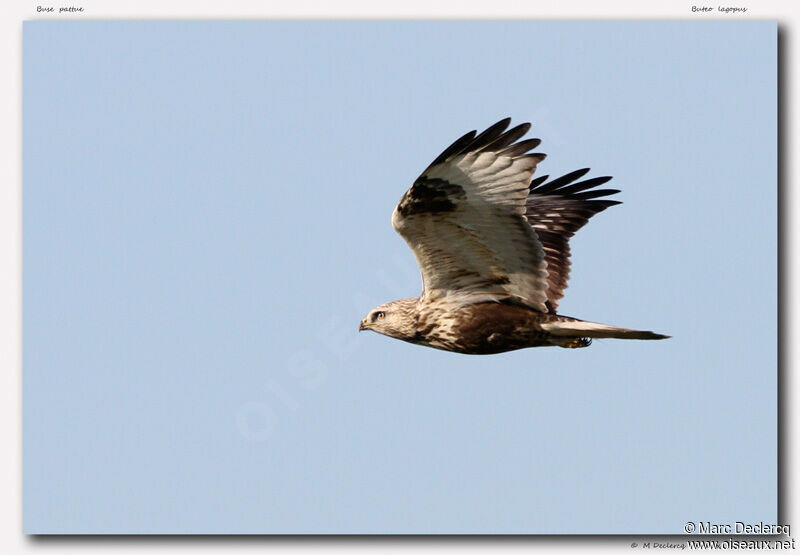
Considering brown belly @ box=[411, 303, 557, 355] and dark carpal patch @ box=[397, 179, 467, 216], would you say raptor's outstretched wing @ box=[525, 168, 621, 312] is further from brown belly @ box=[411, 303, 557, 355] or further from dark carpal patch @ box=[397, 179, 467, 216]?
dark carpal patch @ box=[397, 179, 467, 216]

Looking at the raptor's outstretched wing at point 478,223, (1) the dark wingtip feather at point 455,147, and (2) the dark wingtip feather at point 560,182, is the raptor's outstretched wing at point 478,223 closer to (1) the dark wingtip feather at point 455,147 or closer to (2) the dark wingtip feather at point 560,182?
(1) the dark wingtip feather at point 455,147

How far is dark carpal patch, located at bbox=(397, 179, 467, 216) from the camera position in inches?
373

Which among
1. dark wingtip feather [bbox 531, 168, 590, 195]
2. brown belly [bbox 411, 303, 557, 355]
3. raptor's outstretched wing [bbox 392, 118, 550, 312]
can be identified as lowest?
brown belly [bbox 411, 303, 557, 355]

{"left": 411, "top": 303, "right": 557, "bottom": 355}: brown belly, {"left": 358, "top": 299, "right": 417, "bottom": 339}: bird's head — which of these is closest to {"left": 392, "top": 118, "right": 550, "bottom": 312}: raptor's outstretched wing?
{"left": 411, "top": 303, "right": 557, "bottom": 355}: brown belly

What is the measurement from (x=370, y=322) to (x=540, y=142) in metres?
2.66

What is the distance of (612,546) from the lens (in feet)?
31.9

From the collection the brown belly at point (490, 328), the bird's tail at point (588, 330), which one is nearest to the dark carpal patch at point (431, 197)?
the brown belly at point (490, 328)

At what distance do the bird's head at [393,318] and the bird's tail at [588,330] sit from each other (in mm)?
1318

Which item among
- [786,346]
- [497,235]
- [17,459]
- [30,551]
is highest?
[497,235]

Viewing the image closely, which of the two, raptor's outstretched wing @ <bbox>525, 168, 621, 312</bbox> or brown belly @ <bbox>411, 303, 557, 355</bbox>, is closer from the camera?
brown belly @ <bbox>411, 303, 557, 355</bbox>

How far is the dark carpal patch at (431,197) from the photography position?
947cm

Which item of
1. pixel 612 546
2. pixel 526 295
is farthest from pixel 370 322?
pixel 612 546

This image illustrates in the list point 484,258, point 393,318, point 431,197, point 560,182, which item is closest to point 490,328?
point 484,258

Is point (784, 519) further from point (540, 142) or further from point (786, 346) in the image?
point (540, 142)
